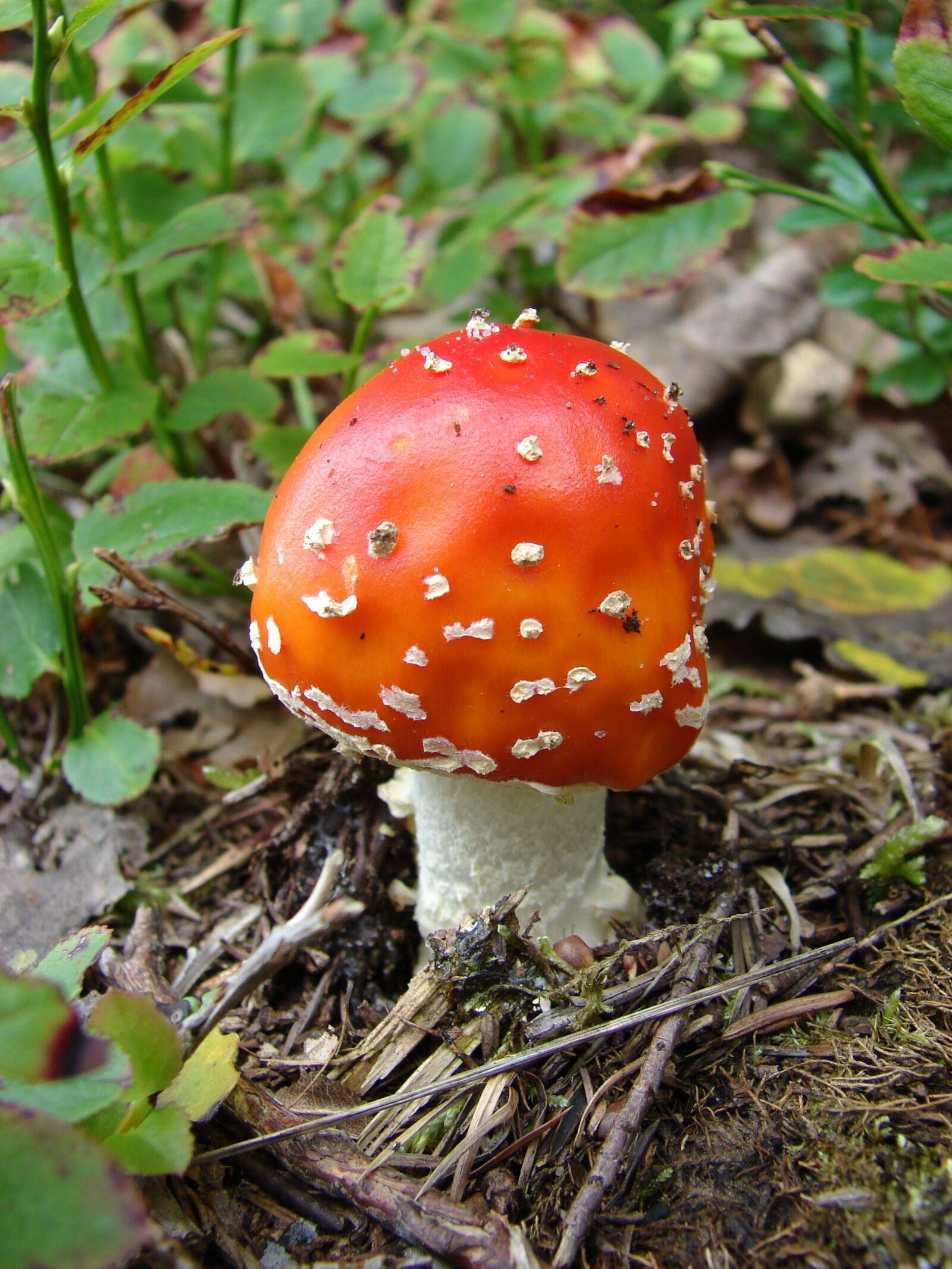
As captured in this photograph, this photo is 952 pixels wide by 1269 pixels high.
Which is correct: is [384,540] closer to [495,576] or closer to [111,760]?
[495,576]

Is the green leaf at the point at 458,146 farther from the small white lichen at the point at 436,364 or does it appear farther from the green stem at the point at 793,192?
the small white lichen at the point at 436,364

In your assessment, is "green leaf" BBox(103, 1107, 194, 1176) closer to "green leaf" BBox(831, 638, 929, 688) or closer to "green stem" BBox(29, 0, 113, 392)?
"green stem" BBox(29, 0, 113, 392)

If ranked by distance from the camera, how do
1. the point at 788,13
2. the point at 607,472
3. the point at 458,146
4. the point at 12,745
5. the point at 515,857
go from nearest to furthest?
1. the point at 607,472
2. the point at 788,13
3. the point at 515,857
4. the point at 12,745
5. the point at 458,146

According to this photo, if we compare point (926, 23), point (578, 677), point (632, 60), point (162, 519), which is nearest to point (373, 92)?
point (632, 60)

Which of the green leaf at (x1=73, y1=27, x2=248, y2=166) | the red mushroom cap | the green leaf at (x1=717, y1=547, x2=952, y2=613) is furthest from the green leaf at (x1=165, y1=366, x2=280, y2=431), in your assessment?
the green leaf at (x1=717, y1=547, x2=952, y2=613)

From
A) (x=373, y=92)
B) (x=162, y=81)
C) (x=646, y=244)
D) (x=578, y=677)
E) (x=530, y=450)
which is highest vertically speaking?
(x=162, y=81)

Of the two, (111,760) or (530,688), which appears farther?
(111,760)

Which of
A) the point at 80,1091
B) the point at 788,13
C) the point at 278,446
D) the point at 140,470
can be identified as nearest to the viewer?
the point at 80,1091
